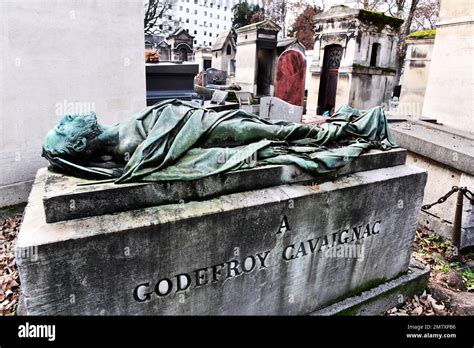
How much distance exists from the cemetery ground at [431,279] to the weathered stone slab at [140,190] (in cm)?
162

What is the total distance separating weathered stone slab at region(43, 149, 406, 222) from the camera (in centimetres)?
214

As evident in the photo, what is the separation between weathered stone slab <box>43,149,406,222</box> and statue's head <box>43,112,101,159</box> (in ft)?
0.59

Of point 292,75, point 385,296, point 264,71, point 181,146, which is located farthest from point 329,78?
point 181,146

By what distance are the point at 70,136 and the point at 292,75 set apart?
8.09 metres

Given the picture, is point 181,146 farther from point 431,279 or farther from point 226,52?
point 226,52

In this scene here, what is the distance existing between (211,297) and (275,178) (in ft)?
3.42

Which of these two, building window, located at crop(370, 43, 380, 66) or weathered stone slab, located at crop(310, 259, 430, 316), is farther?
building window, located at crop(370, 43, 380, 66)

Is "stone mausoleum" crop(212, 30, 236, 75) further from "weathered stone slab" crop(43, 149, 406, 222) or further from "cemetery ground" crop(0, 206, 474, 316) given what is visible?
"weathered stone slab" crop(43, 149, 406, 222)

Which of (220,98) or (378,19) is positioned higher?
(378,19)

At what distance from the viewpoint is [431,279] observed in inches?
156

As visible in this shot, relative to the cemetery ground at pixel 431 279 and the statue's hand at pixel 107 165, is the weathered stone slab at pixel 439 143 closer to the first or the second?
the cemetery ground at pixel 431 279

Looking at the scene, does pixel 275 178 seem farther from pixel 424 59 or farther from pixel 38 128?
pixel 424 59

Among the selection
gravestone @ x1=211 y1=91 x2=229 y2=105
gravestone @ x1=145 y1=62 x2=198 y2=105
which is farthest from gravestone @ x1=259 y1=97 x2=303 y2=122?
gravestone @ x1=211 y1=91 x2=229 y2=105

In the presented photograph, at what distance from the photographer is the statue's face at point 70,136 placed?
2543 millimetres
